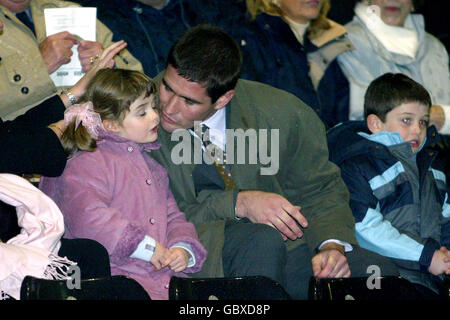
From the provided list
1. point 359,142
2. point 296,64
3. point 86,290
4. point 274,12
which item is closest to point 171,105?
point 359,142

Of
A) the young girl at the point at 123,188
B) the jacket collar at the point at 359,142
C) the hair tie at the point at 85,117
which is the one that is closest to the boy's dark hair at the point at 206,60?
the young girl at the point at 123,188

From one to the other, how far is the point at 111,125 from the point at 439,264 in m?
1.47

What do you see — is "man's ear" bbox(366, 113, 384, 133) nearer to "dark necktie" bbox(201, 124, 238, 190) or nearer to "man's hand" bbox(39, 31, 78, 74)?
"dark necktie" bbox(201, 124, 238, 190)

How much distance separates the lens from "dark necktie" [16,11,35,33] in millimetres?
3223

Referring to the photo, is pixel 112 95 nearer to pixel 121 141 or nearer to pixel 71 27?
pixel 121 141

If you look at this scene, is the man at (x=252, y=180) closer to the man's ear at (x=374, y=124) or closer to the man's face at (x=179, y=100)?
the man's face at (x=179, y=100)

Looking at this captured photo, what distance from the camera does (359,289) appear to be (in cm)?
254

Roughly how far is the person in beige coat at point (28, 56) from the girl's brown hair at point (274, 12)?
1.13 metres

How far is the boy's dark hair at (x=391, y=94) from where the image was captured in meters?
3.42

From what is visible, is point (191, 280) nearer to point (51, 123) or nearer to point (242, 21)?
point (51, 123)

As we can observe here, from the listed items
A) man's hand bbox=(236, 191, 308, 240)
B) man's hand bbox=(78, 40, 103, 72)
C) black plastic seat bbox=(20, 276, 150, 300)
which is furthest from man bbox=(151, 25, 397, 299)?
black plastic seat bbox=(20, 276, 150, 300)

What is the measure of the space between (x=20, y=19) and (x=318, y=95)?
161 centimetres

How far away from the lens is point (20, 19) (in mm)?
3225
